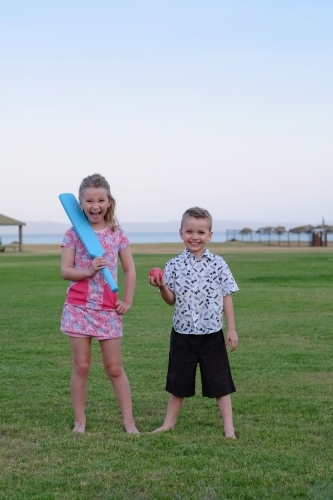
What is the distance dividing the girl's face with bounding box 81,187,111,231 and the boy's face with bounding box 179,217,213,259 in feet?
1.88

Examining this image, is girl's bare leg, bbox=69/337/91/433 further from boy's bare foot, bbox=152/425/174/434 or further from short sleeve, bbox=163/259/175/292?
short sleeve, bbox=163/259/175/292

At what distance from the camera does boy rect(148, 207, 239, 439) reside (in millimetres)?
5504

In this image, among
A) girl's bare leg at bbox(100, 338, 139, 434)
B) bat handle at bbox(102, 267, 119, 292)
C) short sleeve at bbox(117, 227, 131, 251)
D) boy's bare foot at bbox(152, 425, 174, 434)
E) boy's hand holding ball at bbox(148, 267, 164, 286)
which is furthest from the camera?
short sleeve at bbox(117, 227, 131, 251)

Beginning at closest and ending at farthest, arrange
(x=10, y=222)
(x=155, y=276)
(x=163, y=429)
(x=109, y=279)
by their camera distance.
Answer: (x=155, y=276) < (x=109, y=279) < (x=163, y=429) < (x=10, y=222)

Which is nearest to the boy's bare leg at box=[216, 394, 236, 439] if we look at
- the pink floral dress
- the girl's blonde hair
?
the pink floral dress

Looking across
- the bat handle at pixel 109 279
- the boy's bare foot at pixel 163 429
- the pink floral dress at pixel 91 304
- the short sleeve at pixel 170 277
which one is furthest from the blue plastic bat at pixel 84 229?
the boy's bare foot at pixel 163 429

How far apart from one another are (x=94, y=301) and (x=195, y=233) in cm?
82

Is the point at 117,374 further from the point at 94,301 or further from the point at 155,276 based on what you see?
the point at 155,276

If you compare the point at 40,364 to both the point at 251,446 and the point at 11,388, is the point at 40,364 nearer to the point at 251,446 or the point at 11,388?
the point at 11,388

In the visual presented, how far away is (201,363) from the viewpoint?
18.2 feet

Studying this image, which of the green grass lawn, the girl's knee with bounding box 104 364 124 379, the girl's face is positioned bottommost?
the green grass lawn

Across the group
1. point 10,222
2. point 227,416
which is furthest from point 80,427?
point 10,222

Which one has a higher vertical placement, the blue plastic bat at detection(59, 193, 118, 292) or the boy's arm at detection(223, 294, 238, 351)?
the blue plastic bat at detection(59, 193, 118, 292)

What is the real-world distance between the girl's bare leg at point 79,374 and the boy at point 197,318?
536 mm
